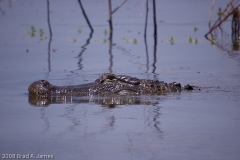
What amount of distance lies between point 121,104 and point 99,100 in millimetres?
485

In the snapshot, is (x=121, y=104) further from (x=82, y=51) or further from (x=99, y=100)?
(x=82, y=51)

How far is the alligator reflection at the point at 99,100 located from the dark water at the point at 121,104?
16 mm

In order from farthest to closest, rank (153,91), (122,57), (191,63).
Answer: (122,57) → (191,63) → (153,91)

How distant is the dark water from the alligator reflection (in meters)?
0.02

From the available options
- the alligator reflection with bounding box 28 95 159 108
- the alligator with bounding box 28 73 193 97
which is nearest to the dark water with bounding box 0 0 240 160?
the alligator reflection with bounding box 28 95 159 108

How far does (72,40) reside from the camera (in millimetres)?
21547

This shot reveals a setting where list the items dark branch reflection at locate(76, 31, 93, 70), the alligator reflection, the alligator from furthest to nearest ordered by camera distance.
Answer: dark branch reflection at locate(76, 31, 93, 70), the alligator, the alligator reflection

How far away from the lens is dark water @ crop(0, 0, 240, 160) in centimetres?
700

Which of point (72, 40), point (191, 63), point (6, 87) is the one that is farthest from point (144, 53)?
point (6, 87)

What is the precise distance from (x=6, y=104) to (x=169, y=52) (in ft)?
28.3

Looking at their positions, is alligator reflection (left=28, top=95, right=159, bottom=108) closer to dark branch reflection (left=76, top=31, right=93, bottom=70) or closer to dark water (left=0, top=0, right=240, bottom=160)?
dark water (left=0, top=0, right=240, bottom=160)

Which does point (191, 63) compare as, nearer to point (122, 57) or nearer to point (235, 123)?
point (122, 57)

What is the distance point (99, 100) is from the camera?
998 cm

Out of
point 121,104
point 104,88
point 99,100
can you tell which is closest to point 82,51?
point 104,88
